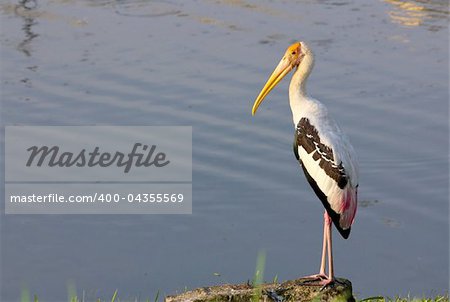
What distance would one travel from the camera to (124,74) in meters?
13.5

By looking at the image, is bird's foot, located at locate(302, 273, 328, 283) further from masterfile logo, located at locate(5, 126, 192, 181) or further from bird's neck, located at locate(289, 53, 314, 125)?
masterfile logo, located at locate(5, 126, 192, 181)

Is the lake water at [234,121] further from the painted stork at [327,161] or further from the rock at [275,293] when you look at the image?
the rock at [275,293]

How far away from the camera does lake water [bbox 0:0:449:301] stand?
9.22 m

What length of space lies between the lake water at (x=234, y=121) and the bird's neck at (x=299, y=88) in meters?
2.16

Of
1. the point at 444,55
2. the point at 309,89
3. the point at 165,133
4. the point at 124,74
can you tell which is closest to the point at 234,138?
the point at 165,133

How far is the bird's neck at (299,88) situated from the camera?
711 cm

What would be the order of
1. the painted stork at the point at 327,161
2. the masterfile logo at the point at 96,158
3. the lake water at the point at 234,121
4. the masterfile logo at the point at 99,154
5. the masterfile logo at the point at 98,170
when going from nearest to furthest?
the painted stork at the point at 327,161
the lake water at the point at 234,121
the masterfile logo at the point at 98,170
the masterfile logo at the point at 99,154
the masterfile logo at the point at 96,158

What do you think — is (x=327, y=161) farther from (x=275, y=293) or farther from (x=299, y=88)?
(x=275, y=293)

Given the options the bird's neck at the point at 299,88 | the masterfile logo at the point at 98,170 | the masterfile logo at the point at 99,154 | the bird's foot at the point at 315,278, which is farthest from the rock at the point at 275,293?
the masterfile logo at the point at 99,154

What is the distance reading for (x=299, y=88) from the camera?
7.20 metres

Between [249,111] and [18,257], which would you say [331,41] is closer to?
[249,111]

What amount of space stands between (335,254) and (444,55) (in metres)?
6.08

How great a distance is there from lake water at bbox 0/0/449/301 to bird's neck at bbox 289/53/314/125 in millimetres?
2162

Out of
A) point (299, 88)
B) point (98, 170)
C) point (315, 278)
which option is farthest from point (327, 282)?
point (98, 170)
